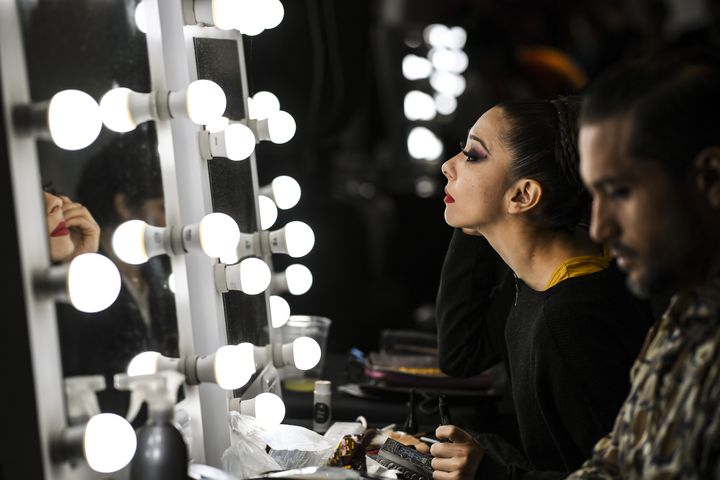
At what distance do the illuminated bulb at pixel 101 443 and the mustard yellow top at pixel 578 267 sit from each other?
34.1 inches

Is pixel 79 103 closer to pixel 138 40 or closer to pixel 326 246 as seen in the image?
pixel 138 40

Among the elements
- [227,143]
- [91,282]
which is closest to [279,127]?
[227,143]

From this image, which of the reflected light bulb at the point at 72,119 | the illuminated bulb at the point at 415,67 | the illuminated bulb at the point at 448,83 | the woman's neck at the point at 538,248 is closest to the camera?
the reflected light bulb at the point at 72,119

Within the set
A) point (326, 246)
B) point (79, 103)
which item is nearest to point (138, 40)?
point (79, 103)

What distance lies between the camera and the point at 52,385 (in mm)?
1273

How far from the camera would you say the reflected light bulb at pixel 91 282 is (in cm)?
126

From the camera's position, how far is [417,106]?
5066mm

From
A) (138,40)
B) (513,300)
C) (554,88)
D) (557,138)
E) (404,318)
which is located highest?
(554,88)

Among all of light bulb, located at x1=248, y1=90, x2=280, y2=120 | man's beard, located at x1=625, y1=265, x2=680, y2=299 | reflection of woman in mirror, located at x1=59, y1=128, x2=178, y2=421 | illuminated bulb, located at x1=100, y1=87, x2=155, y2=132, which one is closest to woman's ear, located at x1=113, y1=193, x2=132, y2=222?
reflection of woman in mirror, located at x1=59, y1=128, x2=178, y2=421

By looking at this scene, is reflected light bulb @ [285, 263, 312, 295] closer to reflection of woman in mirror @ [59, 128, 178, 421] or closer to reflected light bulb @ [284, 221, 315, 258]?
reflected light bulb @ [284, 221, 315, 258]

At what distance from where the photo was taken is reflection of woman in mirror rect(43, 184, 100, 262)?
1320 mm

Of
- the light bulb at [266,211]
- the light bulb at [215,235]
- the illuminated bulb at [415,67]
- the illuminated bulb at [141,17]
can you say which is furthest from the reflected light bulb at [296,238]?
the illuminated bulb at [415,67]

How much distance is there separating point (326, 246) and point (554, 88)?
1777mm

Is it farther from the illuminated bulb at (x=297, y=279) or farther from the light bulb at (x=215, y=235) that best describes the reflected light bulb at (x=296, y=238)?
the light bulb at (x=215, y=235)
